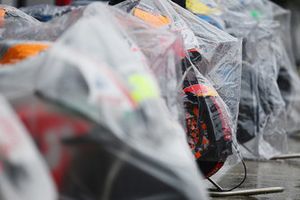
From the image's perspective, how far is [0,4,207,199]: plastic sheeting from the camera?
3.27 meters

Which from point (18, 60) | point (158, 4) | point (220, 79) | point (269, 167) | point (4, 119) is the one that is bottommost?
point (269, 167)

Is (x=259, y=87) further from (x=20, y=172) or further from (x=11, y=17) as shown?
(x=20, y=172)

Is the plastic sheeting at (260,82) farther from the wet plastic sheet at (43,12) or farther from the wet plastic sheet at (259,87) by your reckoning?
the wet plastic sheet at (43,12)

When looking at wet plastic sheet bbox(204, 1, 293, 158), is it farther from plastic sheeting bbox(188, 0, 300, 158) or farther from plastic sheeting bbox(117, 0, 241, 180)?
plastic sheeting bbox(117, 0, 241, 180)

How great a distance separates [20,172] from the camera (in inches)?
120

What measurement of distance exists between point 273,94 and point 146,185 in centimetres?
538

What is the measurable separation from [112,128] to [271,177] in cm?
433

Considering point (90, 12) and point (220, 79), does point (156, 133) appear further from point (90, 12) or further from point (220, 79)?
point (220, 79)

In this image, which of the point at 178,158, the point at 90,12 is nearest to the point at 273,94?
the point at 90,12

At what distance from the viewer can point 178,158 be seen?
135 inches

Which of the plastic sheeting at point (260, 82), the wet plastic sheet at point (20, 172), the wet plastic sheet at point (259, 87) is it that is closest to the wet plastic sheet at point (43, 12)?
A: the plastic sheeting at point (260, 82)

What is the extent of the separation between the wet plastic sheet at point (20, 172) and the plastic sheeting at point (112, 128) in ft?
0.70

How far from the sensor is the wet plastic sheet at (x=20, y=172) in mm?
3039

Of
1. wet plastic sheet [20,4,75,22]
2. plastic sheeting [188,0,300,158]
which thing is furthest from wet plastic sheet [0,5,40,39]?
plastic sheeting [188,0,300,158]
